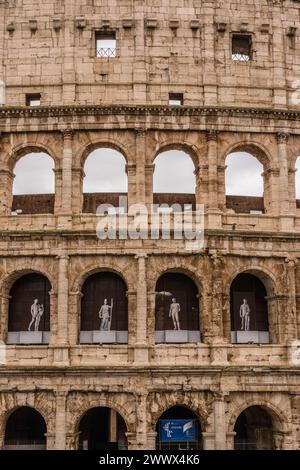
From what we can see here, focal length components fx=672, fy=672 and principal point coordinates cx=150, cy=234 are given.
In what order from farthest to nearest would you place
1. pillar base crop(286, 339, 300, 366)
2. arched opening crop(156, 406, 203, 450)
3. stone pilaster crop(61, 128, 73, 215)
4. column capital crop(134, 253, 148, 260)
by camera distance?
stone pilaster crop(61, 128, 73, 215) < arched opening crop(156, 406, 203, 450) < column capital crop(134, 253, 148, 260) < pillar base crop(286, 339, 300, 366)

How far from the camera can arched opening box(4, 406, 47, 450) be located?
2209cm

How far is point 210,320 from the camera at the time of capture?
67.6ft

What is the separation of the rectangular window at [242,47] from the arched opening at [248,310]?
7516 mm

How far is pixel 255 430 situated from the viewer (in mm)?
22062

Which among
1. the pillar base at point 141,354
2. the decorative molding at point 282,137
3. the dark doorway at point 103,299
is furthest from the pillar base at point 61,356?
the decorative molding at point 282,137

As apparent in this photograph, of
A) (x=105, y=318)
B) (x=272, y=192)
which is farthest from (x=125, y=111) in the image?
(x=105, y=318)

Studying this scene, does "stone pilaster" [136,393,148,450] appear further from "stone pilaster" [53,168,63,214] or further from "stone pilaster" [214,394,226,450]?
"stone pilaster" [53,168,63,214]

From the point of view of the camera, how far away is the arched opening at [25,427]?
22.1m

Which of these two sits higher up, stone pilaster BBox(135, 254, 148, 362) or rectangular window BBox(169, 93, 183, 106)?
rectangular window BBox(169, 93, 183, 106)

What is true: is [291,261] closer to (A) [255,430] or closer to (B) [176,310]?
(B) [176,310]

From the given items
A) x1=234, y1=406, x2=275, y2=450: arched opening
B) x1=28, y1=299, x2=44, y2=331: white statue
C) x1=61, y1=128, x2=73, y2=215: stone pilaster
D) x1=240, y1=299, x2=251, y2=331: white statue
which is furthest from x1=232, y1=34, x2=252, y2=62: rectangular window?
x1=234, y1=406, x2=275, y2=450: arched opening

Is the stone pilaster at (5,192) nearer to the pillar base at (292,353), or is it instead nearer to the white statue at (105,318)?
the white statue at (105,318)

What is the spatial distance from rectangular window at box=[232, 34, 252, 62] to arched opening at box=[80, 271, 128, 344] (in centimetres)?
867
